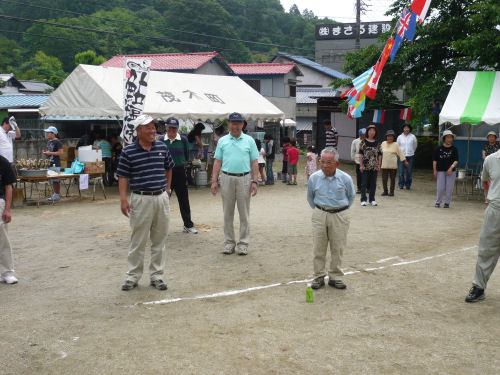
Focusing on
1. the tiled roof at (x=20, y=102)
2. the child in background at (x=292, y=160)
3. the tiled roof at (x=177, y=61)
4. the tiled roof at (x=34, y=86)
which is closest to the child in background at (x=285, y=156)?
the child in background at (x=292, y=160)

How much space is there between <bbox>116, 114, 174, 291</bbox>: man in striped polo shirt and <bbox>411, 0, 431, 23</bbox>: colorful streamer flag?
25.5ft

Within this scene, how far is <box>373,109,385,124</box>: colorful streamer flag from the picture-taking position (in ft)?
70.5

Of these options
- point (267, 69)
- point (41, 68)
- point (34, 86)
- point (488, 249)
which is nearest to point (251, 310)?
point (488, 249)

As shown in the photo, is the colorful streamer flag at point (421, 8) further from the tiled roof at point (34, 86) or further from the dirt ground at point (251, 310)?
the tiled roof at point (34, 86)

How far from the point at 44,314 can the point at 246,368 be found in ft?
7.50

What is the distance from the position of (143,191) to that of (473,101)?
1012cm

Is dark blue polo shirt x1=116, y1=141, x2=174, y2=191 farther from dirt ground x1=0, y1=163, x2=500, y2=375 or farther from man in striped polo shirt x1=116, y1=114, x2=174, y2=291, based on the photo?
dirt ground x1=0, y1=163, x2=500, y2=375

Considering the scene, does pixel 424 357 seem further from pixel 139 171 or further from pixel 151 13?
pixel 151 13

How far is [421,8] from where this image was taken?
11.3 meters

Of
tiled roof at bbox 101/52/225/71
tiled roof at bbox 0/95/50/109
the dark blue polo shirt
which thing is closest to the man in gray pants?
the dark blue polo shirt

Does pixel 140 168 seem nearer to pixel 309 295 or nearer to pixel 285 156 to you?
pixel 309 295

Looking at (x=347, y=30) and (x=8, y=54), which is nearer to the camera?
(x=8, y=54)

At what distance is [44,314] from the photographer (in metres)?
5.12

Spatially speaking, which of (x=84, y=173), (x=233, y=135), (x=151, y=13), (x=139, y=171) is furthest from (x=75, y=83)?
(x=151, y=13)
